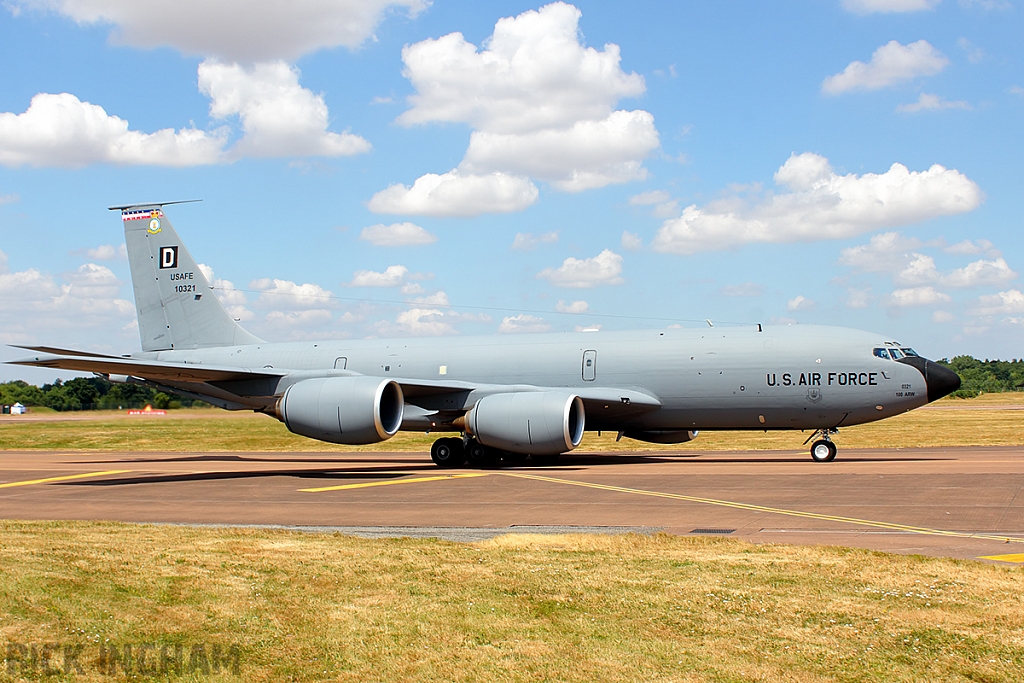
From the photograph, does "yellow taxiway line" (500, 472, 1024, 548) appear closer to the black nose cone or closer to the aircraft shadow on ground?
the aircraft shadow on ground

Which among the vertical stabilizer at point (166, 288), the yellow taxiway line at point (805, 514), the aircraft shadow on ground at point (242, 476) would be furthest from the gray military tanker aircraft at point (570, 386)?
the yellow taxiway line at point (805, 514)

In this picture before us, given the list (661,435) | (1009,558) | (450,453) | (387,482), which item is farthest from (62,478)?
(1009,558)

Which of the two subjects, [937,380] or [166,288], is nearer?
[937,380]

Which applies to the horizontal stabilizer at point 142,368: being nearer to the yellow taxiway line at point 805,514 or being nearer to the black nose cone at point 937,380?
the yellow taxiway line at point 805,514

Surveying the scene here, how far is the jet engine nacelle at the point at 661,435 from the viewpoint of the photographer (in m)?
28.5

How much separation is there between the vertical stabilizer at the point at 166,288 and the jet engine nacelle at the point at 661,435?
1509 cm

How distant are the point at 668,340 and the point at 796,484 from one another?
367 inches

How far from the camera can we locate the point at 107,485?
21359 mm

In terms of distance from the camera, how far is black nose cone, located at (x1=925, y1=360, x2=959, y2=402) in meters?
25.4

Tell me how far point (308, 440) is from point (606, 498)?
1144 inches

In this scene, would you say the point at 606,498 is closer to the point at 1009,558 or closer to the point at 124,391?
the point at 1009,558

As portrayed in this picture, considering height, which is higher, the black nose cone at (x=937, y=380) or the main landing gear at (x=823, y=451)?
the black nose cone at (x=937, y=380)

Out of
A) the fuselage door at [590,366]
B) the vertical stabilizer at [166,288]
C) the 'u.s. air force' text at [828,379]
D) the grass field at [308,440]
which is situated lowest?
the grass field at [308,440]

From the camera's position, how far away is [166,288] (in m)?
32.8
